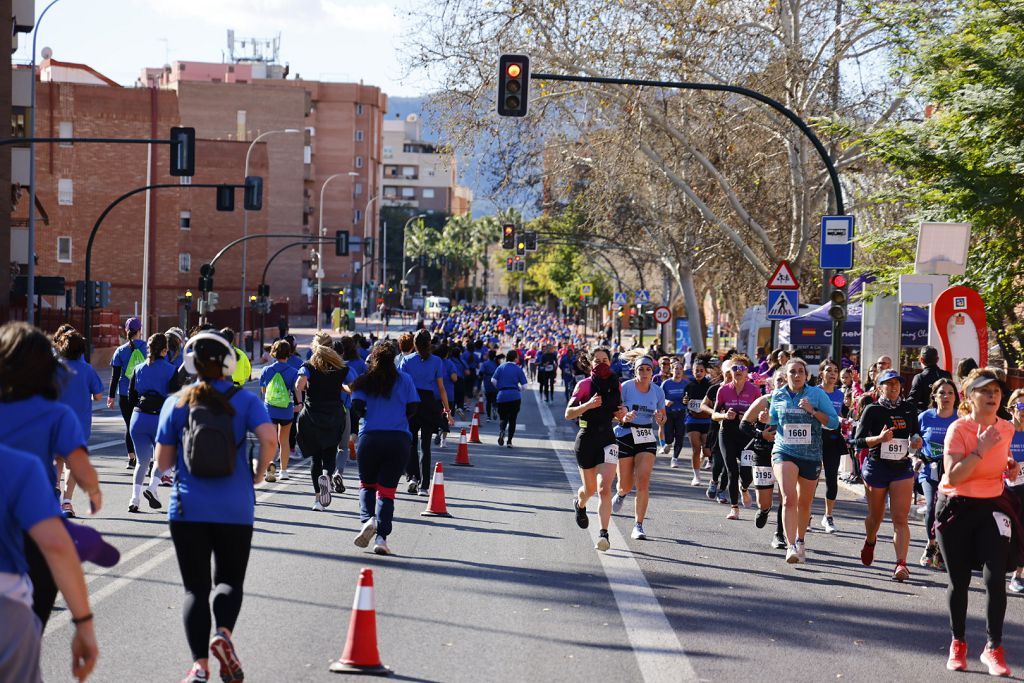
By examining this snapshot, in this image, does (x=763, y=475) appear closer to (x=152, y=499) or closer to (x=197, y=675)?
(x=152, y=499)

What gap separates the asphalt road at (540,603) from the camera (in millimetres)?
7738

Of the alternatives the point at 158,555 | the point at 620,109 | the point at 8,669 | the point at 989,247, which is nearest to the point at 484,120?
the point at 620,109

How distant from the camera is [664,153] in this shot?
144ft

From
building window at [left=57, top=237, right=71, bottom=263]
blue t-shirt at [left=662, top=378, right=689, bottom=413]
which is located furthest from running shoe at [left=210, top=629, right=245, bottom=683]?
building window at [left=57, top=237, right=71, bottom=263]

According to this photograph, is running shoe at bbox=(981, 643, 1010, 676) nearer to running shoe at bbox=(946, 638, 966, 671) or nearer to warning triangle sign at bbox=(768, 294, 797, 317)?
running shoe at bbox=(946, 638, 966, 671)

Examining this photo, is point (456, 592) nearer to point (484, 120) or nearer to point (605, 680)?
point (605, 680)

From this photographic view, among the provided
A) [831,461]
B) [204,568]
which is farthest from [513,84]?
[204,568]

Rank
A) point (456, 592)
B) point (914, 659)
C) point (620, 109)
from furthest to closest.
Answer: point (620, 109) < point (456, 592) < point (914, 659)

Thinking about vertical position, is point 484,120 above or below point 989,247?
above

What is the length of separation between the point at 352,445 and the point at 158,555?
40.7 feet

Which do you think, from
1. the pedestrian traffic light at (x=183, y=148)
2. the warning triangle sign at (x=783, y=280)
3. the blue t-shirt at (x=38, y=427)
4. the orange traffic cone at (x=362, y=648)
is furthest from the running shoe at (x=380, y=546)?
the pedestrian traffic light at (x=183, y=148)

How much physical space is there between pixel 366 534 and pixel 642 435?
302 centimetres

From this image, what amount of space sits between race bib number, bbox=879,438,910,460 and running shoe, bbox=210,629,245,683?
6.44 metres

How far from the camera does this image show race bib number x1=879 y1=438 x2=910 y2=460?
11328mm
